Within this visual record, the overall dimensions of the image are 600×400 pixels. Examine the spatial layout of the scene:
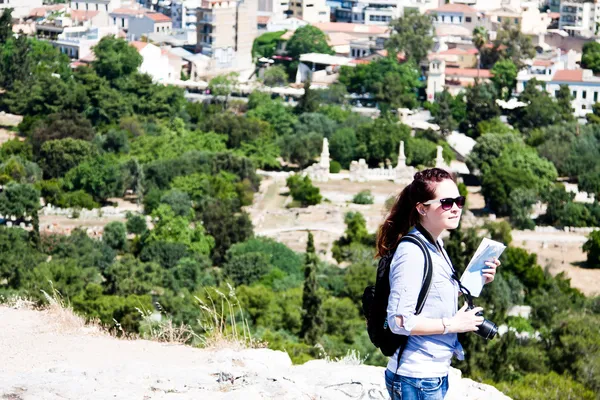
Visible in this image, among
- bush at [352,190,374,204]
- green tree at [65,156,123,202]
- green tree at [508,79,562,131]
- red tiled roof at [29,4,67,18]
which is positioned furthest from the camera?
red tiled roof at [29,4,67,18]

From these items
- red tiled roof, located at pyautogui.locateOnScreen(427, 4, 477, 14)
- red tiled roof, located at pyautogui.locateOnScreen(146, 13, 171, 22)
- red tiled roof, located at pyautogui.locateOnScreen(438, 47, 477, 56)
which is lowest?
red tiled roof, located at pyautogui.locateOnScreen(438, 47, 477, 56)

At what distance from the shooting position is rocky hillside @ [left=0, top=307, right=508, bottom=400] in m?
9.02

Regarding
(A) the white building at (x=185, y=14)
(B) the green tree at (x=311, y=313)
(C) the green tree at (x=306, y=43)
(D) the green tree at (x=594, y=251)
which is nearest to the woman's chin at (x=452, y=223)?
(B) the green tree at (x=311, y=313)

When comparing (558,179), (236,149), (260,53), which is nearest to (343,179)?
(236,149)

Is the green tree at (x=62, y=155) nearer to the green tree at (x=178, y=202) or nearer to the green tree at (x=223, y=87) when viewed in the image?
the green tree at (x=178, y=202)

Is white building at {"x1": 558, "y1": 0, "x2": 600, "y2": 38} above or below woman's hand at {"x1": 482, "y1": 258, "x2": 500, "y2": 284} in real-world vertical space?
below

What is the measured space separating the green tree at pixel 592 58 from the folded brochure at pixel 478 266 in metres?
57.9

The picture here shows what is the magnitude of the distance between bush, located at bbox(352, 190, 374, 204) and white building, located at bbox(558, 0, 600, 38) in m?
34.3

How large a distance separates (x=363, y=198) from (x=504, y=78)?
20.0 metres

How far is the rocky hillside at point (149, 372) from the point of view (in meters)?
9.02

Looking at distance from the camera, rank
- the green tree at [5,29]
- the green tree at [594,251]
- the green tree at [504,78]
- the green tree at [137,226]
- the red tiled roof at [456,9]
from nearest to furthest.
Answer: the green tree at [137,226], the green tree at [594,251], the green tree at [504,78], the green tree at [5,29], the red tiled roof at [456,9]

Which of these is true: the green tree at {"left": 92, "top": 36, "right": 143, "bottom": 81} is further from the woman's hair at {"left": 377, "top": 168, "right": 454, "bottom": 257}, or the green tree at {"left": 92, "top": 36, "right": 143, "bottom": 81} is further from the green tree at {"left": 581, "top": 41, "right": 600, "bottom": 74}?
the woman's hair at {"left": 377, "top": 168, "right": 454, "bottom": 257}

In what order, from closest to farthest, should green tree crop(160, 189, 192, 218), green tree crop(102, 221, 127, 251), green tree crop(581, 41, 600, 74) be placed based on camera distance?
green tree crop(102, 221, 127, 251)
green tree crop(160, 189, 192, 218)
green tree crop(581, 41, 600, 74)

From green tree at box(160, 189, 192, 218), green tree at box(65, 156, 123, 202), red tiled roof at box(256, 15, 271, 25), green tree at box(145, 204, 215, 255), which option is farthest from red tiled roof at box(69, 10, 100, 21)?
green tree at box(145, 204, 215, 255)
